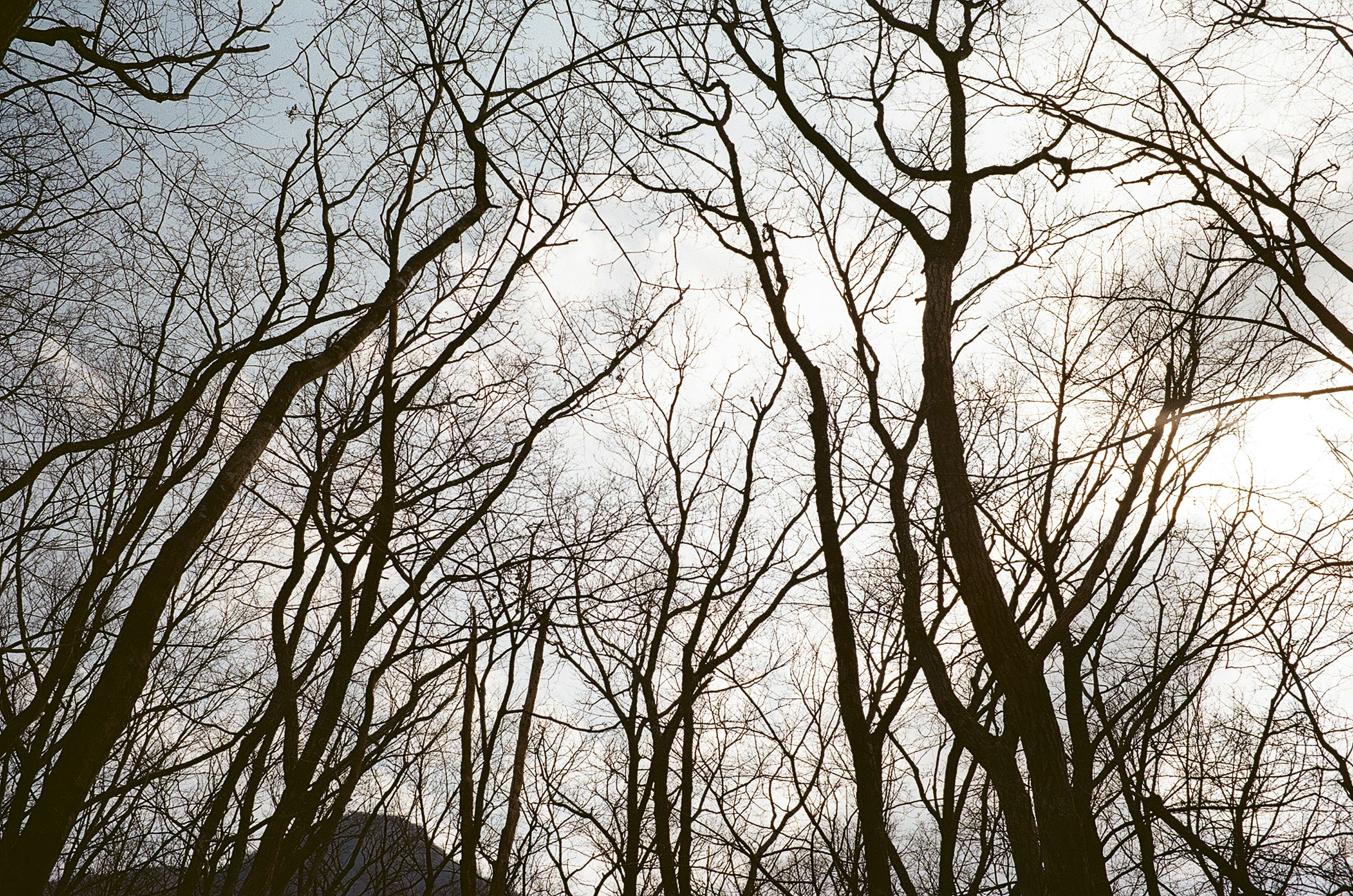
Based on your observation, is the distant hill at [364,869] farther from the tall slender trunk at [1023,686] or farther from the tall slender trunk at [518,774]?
the tall slender trunk at [1023,686]

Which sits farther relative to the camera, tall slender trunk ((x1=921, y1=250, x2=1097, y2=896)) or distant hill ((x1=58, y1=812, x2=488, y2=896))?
distant hill ((x1=58, y1=812, x2=488, y2=896))

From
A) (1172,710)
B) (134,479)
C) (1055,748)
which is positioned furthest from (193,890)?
(1172,710)

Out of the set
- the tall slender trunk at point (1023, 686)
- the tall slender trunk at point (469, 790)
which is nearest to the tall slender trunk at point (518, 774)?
the tall slender trunk at point (469, 790)

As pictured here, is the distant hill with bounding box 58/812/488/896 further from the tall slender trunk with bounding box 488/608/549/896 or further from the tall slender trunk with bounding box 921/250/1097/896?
the tall slender trunk with bounding box 921/250/1097/896

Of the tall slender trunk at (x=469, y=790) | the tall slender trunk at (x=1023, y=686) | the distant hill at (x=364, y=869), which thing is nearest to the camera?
the tall slender trunk at (x=1023, y=686)

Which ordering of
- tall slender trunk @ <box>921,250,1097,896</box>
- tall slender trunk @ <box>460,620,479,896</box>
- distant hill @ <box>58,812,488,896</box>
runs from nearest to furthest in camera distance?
tall slender trunk @ <box>921,250,1097,896</box>, tall slender trunk @ <box>460,620,479,896</box>, distant hill @ <box>58,812,488,896</box>

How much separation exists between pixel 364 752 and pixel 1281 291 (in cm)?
581

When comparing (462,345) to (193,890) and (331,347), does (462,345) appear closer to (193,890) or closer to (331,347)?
(331,347)

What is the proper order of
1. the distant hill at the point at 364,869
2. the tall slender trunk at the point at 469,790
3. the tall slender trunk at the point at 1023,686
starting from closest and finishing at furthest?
the tall slender trunk at the point at 1023,686
the tall slender trunk at the point at 469,790
the distant hill at the point at 364,869

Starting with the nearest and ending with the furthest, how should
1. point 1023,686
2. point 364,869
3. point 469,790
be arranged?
point 1023,686, point 469,790, point 364,869

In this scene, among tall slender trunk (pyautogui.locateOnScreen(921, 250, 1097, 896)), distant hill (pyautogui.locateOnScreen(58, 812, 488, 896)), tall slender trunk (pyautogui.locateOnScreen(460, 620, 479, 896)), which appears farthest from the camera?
distant hill (pyautogui.locateOnScreen(58, 812, 488, 896))

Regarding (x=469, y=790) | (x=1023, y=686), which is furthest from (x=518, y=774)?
(x=1023, y=686)

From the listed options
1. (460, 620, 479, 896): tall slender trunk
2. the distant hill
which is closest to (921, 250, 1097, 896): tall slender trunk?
(460, 620, 479, 896): tall slender trunk

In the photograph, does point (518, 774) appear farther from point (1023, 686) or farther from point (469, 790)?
point (1023, 686)
